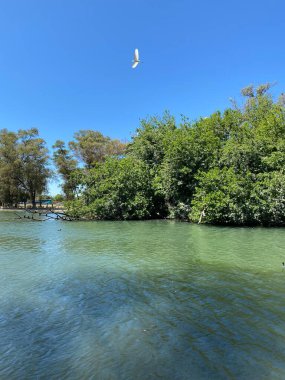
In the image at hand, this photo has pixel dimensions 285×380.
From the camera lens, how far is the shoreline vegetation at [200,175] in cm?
2678

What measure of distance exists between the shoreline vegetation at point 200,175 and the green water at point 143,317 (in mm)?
13363

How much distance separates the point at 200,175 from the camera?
32.9 meters

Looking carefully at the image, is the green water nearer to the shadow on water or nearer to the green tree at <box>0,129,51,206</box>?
the shadow on water

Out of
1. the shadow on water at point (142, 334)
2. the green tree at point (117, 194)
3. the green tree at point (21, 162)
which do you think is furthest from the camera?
the green tree at point (21, 162)

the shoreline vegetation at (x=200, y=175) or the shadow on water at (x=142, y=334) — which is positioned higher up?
the shoreline vegetation at (x=200, y=175)

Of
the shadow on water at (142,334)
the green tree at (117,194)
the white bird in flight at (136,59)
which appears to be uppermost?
the white bird in flight at (136,59)

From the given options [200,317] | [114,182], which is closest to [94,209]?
[114,182]

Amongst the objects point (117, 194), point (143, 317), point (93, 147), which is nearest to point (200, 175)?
point (117, 194)

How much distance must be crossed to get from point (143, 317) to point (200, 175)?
2676 cm

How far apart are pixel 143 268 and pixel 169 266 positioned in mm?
951

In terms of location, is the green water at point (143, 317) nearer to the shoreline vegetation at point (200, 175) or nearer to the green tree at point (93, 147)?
the shoreline vegetation at point (200, 175)

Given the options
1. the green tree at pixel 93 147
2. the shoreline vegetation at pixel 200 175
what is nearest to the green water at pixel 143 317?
the shoreline vegetation at pixel 200 175

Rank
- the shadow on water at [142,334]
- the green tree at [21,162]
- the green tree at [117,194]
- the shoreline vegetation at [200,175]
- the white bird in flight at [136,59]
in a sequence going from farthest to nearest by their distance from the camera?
1. the green tree at [21,162]
2. the green tree at [117,194]
3. the shoreline vegetation at [200,175]
4. the white bird in flight at [136,59]
5. the shadow on water at [142,334]

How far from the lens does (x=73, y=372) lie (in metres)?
4.87
